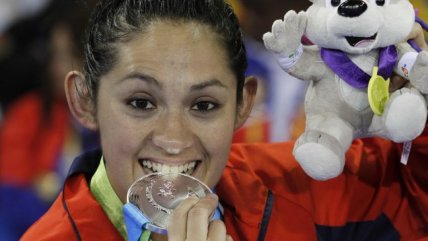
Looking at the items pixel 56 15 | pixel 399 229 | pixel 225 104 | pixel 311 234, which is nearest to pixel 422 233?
pixel 399 229

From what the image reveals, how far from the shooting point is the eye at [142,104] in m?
1.34

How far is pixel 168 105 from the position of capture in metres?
1.33

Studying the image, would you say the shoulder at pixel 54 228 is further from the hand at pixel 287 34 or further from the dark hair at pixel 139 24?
the hand at pixel 287 34

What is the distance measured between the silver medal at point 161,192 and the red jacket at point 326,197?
0.59 ft

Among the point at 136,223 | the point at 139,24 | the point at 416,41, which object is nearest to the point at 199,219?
the point at 136,223

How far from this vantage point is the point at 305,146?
132cm

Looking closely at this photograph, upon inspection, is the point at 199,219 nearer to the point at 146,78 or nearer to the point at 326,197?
the point at 146,78

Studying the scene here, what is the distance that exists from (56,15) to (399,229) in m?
1.72

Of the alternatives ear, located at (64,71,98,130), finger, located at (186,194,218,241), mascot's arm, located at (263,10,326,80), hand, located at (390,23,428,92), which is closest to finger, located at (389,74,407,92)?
hand, located at (390,23,428,92)

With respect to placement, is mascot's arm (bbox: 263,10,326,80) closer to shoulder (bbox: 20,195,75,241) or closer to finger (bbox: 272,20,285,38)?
finger (bbox: 272,20,285,38)

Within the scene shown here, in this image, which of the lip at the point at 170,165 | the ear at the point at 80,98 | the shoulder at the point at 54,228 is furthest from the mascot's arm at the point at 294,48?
the shoulder at the point at 54,228

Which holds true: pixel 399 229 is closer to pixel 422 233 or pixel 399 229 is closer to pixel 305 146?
pixel 422 233

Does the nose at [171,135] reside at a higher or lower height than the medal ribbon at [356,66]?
lower

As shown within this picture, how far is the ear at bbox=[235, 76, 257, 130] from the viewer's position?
1507 millimetres
